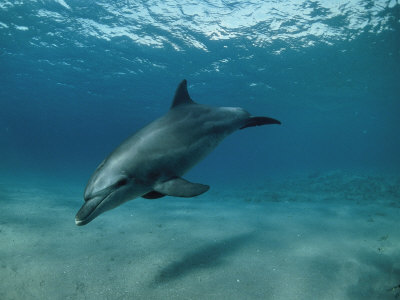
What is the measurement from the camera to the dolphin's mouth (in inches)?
120

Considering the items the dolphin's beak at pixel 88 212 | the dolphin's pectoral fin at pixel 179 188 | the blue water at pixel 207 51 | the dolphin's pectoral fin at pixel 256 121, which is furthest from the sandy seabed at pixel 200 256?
the blue water at pixel 207 51

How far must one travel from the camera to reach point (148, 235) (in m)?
6.55

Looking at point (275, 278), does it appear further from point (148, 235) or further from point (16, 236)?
point (16, 236)

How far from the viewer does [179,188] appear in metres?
3.66

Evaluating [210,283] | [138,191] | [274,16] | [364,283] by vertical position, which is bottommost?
[210,283]

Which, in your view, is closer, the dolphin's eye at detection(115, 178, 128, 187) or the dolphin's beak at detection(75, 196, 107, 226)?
the dolphin's beak at detection(75, 196, 107, 226)

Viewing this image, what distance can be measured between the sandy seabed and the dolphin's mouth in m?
1.44

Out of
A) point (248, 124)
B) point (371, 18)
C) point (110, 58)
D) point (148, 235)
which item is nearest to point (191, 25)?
point (110, 58)

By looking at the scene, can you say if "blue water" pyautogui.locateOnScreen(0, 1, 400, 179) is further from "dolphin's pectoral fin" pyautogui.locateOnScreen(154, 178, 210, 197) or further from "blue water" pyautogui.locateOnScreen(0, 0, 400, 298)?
"dolphin's pectoral fin" pyautogui.locateOnScreen(154, 178, 210, 197)

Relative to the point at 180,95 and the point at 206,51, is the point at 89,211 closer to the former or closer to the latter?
the point at 180,95

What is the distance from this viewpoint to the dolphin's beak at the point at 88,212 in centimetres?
304

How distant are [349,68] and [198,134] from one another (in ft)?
78.5

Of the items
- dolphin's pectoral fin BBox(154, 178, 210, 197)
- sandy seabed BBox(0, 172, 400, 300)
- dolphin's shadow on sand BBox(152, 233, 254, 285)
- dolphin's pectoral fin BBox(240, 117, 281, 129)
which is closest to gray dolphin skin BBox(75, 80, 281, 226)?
dolphin's pectoral fin BBox(154, 178, 210, 197)

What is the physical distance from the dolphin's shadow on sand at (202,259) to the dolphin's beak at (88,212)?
1.74 metres
